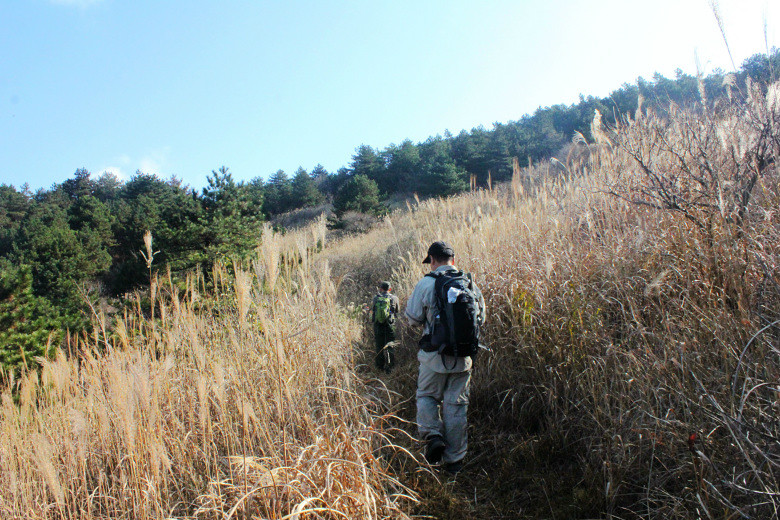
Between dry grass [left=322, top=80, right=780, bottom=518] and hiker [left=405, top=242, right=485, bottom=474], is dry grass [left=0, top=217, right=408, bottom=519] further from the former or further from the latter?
dry grass [left=322, top=80, right=780, bottom=518]

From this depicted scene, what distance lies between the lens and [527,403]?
284cm

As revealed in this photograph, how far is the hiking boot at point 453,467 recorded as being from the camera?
8.96ft

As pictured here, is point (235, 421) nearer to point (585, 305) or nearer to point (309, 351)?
point (309, 351)

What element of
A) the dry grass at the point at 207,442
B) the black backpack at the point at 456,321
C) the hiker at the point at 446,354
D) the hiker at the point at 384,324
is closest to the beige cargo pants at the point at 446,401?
the hiker at the point at 446,354

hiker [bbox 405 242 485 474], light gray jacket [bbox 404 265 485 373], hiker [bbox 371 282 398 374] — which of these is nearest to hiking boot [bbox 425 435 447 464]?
hiker [bbox 405 242 485 474]

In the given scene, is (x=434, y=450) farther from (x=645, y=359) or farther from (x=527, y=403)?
(x=645, y=359)

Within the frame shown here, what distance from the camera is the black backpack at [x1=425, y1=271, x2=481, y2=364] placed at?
110 inches

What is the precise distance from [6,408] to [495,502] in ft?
10.8

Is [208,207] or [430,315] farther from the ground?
[208,207]

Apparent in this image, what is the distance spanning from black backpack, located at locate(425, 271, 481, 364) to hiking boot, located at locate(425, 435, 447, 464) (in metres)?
0.61

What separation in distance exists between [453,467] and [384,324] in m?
2.40

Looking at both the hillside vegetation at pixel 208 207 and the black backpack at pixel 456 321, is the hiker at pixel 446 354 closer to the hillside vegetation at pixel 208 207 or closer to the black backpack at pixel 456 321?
the black backpack at pixel 456 321

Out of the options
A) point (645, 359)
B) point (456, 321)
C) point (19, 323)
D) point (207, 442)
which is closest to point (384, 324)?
point (456, 321)

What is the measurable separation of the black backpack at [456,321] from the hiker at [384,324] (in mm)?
2025
